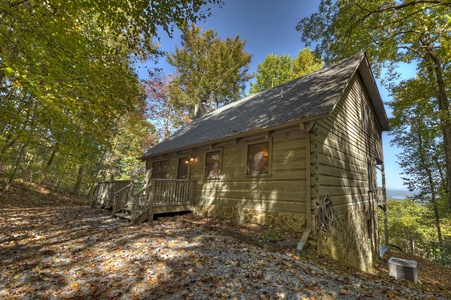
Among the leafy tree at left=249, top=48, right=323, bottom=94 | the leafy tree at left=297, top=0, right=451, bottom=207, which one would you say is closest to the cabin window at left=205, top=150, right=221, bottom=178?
the leafy tree at left=297, top=0, right=451, bottom=207

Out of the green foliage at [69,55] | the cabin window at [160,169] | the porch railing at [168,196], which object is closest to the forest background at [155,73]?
the green foliage at [69,55]

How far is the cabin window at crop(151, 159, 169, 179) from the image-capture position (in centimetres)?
1166

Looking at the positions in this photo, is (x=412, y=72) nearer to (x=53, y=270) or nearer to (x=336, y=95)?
(x=336, y=95)

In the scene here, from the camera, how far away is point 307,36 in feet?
32.6

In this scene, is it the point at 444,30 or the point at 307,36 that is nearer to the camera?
the point at 444,30

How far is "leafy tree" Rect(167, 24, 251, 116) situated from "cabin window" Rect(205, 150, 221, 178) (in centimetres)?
1545

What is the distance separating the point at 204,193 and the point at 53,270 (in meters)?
5.68

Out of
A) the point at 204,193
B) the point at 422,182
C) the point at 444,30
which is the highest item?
the point at 444,30

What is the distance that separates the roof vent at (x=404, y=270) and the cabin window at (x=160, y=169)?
10408 millimetres

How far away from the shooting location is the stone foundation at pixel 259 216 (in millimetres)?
5852

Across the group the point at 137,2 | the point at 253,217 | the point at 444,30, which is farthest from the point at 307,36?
the point at 253,217

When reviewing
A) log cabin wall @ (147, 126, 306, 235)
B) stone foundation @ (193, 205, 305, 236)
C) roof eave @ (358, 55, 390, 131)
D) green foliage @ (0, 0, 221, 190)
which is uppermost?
roof eave @ (358, 55, 390, 131)

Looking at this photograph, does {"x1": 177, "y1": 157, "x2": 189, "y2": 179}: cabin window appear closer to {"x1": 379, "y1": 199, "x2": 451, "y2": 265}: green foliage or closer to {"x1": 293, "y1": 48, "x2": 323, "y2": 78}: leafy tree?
{"x1": 293, "y1": 48, "x2": 323, "y2": 78}: leafy tree

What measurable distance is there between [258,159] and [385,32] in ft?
37.8
